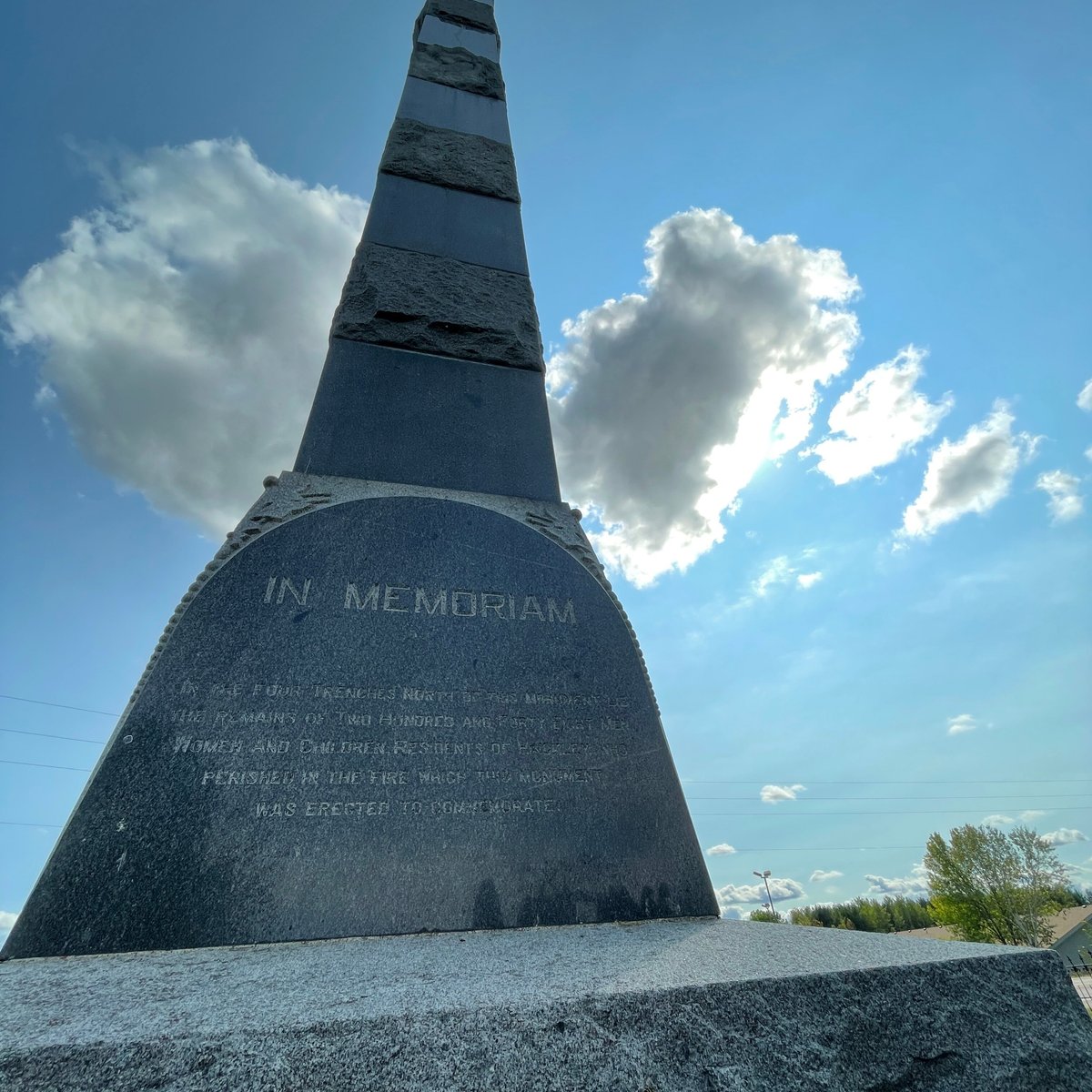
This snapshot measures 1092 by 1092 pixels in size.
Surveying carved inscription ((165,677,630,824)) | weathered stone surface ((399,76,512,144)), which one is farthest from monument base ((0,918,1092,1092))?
weathered stone surface ((399,76,512,144))

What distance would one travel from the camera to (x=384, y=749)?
7.14 ft

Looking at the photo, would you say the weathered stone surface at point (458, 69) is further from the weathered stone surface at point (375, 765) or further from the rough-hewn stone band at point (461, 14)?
the weathered stone surface at point (375, 765)

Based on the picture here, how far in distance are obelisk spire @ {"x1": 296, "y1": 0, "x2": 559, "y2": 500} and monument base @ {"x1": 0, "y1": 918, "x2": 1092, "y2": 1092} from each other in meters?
2.35

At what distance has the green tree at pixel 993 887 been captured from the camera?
23.8 meters

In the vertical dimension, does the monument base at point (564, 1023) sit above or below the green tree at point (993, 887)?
below

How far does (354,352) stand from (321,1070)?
3.40m

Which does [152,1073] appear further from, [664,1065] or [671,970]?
[671,970]

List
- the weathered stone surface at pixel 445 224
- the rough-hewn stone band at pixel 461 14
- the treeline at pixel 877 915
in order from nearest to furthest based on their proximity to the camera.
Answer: the weathered stone surface at pixel 445 224 < the rough-hewn stone band at pixel 461 14 < the treeline at pixel 877 915

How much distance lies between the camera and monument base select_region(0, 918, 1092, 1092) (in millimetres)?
944

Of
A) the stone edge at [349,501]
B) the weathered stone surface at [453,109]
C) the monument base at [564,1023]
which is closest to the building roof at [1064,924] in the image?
the stone edge at [349,501]

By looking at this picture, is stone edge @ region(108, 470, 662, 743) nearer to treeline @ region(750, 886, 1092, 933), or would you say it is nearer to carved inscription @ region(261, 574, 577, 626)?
carved inscription @ region(261, 574, 577, 626)

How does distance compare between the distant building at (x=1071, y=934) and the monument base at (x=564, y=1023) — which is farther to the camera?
the distant building at (x=1071, y=934)

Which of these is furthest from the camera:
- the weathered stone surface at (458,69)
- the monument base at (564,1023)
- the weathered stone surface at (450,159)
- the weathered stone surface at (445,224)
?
the weathered stone surface at (458,69)

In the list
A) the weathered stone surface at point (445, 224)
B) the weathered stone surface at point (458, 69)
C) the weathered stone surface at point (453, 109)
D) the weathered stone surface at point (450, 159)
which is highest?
the weathered stone surface at point (458, 69)
